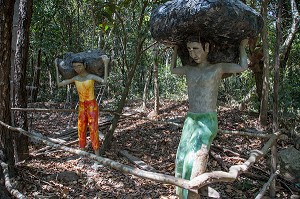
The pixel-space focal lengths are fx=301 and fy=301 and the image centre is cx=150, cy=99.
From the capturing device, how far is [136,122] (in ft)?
25.0

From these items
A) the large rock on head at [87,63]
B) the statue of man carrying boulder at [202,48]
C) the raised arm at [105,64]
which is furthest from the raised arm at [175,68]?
the large rock on head at [87,63]

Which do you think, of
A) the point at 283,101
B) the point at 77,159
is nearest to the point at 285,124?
the point at 283,101

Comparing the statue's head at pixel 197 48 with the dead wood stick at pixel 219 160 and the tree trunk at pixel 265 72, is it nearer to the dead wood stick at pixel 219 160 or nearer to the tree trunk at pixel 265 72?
the dead wood stick at pixel 219 160

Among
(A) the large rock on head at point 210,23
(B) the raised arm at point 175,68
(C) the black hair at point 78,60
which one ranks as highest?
(A) the large rock on head at point 210,23

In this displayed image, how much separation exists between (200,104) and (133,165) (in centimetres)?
280

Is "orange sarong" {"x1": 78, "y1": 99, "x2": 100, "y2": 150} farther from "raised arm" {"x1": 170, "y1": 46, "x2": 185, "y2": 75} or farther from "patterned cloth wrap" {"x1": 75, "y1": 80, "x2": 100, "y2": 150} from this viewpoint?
"raised arm" {"x1": 170, "y1": 46, "x2": 185, "y2": 75}

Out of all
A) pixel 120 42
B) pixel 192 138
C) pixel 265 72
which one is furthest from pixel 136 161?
pixel 120 42

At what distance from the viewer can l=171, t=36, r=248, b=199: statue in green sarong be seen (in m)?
2.55

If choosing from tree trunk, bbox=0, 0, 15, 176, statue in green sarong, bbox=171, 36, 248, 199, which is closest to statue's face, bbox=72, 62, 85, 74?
tree trunk, bbox=0, 0, 15, 176

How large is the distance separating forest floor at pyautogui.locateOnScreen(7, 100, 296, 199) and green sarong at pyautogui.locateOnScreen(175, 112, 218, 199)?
154 centimetres

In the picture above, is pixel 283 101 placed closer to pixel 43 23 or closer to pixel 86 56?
pixel 86 56

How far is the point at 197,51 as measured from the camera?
2.61 meters

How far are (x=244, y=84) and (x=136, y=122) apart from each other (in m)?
3.66

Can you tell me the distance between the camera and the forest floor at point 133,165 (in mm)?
4211
